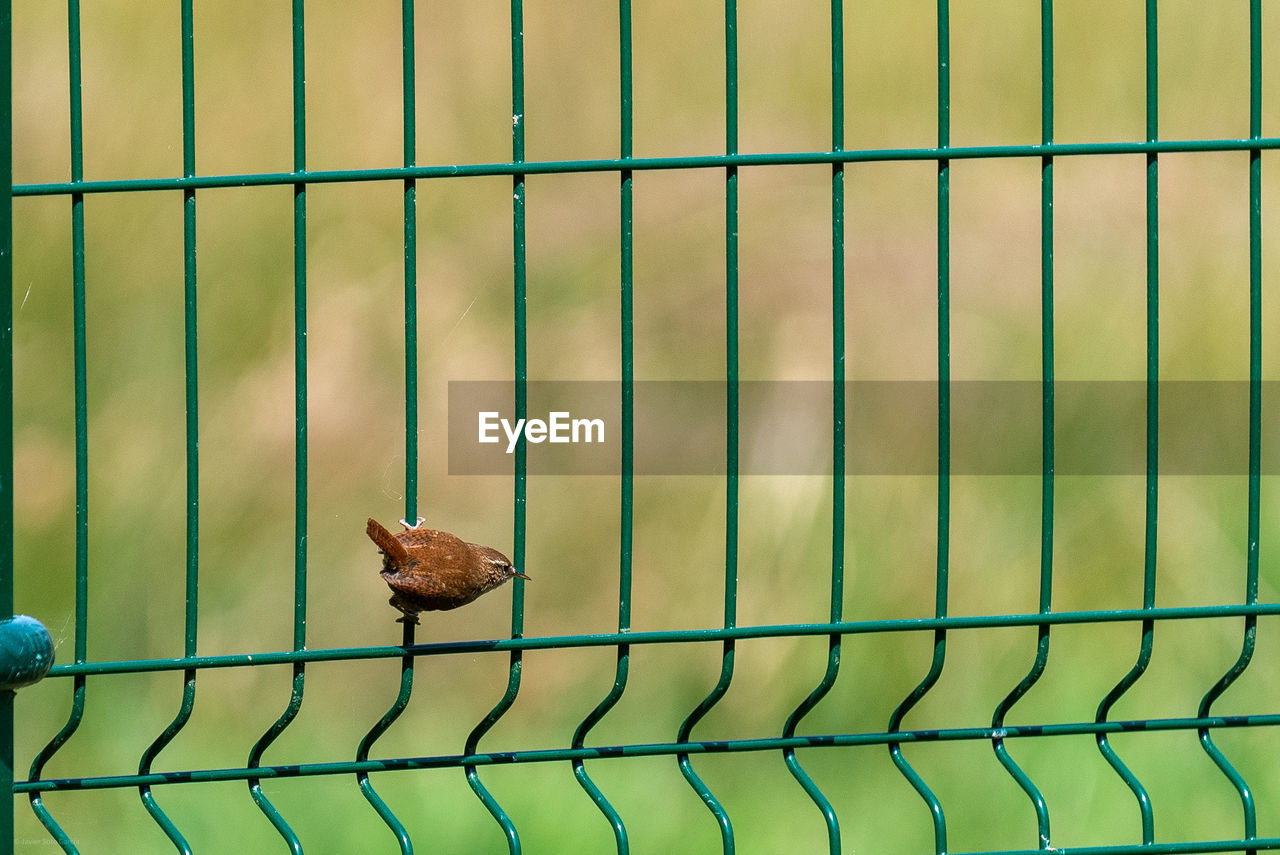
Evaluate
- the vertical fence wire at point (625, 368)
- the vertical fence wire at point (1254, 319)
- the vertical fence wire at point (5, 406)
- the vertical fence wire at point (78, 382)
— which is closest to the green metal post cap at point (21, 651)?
the vertical fence wire at point (5, 406)

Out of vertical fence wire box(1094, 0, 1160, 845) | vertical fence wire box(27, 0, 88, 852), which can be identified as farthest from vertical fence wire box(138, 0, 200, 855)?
vertical fence wire box(1094, 0, 1160, 845)

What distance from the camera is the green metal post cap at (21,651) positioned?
6.90 ft

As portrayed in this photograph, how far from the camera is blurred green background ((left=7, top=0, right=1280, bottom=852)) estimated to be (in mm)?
4820

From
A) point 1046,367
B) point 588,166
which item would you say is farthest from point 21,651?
point 1046,367

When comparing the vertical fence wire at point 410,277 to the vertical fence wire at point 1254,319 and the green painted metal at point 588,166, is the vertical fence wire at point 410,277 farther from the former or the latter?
the vertical fence wire at point 1254,319

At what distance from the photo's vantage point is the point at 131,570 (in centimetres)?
532

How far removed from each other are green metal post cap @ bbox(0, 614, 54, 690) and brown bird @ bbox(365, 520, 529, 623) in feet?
2.24

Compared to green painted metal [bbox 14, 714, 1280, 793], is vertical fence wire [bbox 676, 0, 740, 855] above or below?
above

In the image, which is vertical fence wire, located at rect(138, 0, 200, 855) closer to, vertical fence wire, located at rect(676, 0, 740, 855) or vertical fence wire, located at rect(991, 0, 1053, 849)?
vertical fence wire, located at rect(676, 0, 740, 855)

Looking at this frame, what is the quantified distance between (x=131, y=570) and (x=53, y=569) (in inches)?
11.3

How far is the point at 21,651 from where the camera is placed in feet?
6.94

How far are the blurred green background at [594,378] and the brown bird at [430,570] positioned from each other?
186 cm

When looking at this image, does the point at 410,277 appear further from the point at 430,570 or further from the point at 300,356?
the point at 430,570

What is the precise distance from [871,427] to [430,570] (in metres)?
3.27
